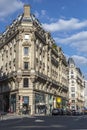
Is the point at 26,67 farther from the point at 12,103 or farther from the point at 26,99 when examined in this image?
the point at 12,103

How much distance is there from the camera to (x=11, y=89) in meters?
103

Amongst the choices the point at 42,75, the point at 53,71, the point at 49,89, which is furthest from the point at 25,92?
the point at 53,71

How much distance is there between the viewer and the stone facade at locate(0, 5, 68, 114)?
96812mm

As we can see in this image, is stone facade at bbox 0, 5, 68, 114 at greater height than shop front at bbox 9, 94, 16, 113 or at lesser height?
greater

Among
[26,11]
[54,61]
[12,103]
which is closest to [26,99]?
[12,103]

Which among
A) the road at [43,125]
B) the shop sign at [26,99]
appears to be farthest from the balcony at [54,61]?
the road at [43,125]

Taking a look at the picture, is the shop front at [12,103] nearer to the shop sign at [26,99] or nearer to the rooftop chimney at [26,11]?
the shop sign at [26,99]

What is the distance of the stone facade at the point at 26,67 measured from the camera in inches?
3812

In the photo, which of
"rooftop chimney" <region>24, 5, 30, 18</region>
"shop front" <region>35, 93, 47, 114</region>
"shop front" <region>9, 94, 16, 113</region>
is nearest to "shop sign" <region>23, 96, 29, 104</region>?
"shop front" <region>35, 93, 47, 114</region>

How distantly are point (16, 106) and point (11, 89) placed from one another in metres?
7.61

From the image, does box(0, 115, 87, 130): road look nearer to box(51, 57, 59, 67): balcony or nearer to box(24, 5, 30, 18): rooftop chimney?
box(24, 5, 30, 18): rooftop chimney

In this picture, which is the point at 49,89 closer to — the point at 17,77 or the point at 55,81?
the point at 55,81

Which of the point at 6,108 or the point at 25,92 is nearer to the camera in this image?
the point at 25,92

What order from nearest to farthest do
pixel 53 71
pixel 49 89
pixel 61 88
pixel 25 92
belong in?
pixel 25 92 → pixel 49 89 → pixel 53 71 → pixel 61 88
